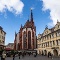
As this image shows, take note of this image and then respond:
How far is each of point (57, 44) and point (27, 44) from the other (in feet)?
178

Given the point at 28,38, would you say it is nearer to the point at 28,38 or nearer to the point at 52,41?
the point at 28,38

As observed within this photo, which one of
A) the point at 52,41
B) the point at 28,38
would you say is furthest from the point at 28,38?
the point at 52,41

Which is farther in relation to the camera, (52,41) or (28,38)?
(28,38)

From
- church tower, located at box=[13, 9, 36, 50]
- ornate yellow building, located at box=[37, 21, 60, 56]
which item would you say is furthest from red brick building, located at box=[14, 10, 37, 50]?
ornate yellow building, located at box=[37, 21, 60, 56]

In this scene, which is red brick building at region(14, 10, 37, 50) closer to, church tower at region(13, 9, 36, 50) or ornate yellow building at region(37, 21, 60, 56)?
church tower at region(13, 9, 36, 50)

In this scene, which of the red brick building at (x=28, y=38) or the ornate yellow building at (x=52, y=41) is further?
the red brick building at (x=28, y=38)

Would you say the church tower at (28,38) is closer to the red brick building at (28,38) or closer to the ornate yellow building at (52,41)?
the red brick building at (28,38)

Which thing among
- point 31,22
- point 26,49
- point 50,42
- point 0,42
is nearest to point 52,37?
point 50,42

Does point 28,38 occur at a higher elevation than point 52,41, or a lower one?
higher

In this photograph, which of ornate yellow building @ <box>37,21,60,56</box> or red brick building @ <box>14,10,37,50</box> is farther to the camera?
red brick building @ <box>14,10,37,50</box>

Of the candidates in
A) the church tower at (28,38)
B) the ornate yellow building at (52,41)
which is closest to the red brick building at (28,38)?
the church tower at (28,38)

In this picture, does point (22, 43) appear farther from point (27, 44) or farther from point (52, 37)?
point (52, 37)

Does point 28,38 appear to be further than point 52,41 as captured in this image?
Yes

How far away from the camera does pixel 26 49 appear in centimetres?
10588
